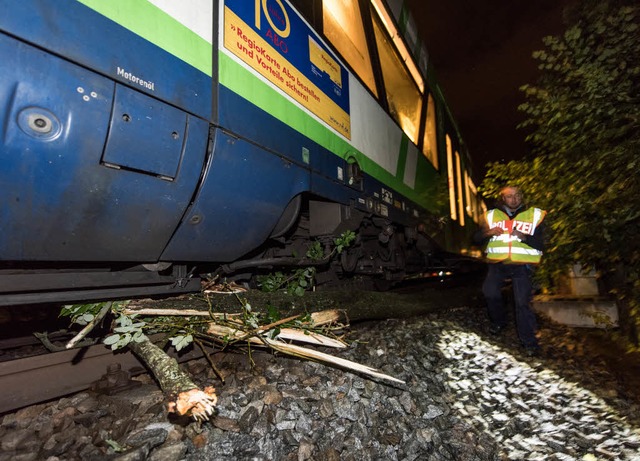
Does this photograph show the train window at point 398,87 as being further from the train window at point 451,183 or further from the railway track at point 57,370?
the railway track at point 57,370

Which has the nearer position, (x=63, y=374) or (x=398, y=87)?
(x=63, y=374)

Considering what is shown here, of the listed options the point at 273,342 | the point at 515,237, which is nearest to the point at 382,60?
the point at 515,237

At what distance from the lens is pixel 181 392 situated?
131 centimetres

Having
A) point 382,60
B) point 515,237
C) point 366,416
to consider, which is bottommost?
point 366,416

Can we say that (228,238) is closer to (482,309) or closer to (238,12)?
(238,12)

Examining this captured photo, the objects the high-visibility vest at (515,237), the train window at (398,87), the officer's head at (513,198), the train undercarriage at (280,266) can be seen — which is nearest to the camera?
the train undercarriage at (280,266)

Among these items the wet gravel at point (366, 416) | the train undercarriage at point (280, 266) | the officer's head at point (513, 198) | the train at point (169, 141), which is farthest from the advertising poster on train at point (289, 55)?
the officer's head at point (513, 198)

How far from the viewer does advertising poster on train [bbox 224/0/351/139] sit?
195 cm

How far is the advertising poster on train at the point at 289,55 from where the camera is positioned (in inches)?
76.7

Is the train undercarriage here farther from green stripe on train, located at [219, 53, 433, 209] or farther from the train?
green stripe on train, located at [219, 53, 433, 209]

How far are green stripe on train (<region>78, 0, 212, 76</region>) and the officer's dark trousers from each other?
3.65 meters

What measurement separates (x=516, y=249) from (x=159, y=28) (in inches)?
148

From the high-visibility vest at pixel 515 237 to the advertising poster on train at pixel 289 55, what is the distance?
6.67ft

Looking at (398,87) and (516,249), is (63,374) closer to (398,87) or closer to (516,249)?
(516,249)
